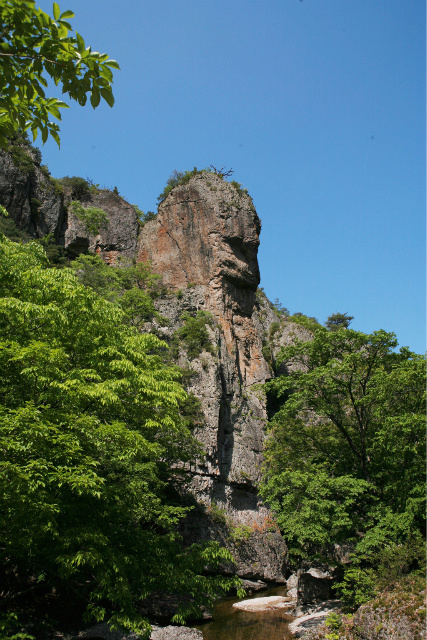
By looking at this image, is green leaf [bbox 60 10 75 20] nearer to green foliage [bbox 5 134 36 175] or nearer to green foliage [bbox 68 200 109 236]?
green foliage [bbox 5 134 36 175]

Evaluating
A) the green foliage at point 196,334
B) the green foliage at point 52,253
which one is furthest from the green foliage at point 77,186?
the green foliage at point 196,334

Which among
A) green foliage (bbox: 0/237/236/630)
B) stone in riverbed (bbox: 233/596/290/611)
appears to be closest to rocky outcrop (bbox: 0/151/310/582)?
stone in riverbed (bbox: 233/596/290/611)

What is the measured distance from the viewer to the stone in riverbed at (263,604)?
17.0 meters

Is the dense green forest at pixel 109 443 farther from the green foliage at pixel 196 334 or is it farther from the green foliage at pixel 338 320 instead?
the green foliage at pixel 338 320

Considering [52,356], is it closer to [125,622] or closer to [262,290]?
[125,622]

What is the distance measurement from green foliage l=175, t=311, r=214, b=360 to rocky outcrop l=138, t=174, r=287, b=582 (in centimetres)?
→ 54

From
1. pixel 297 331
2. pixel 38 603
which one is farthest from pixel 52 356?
pixel 297 331

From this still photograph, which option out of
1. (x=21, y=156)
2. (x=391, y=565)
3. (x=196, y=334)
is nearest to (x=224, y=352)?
(x=196, y=334)

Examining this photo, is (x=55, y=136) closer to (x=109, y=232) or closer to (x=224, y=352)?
(x=224, y=352)

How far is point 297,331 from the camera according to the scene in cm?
3988

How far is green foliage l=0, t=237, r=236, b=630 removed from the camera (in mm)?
7152

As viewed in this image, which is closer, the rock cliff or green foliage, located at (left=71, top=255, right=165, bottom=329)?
the rock cliff

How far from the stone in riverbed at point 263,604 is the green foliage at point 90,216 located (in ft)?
88.8

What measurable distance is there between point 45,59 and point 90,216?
107 ft
